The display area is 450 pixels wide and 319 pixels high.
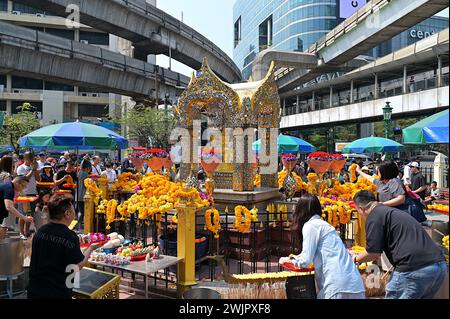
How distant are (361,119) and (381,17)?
13454 millimetres

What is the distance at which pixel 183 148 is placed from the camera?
9.16m

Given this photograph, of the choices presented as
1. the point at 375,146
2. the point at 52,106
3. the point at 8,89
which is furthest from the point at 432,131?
the point at 8,89

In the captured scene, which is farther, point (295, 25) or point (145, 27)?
point (295, 25)

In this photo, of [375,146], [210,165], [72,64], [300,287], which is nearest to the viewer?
[300,287]

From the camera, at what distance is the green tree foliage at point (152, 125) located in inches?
1011

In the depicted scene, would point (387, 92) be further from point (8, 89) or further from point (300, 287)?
point (8, 89)

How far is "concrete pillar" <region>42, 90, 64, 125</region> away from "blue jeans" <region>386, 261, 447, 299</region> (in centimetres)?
4331

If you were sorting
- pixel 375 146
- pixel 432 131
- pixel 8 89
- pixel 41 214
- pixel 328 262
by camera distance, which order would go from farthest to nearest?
pixel 8 89 < pixel 375 146 < pixel 41 214 < pixel 432 131 < pixel 328 262

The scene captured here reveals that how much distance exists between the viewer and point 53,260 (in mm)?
3248

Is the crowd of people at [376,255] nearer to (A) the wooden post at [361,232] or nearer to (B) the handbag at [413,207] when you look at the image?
(B) the handbag at [413,207]

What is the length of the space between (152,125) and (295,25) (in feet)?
136

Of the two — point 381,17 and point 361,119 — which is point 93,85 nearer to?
point 381,17

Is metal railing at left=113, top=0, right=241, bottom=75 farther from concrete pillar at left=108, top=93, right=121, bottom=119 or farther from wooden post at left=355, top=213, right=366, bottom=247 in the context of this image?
wooden post at left=355, top=213, right=366, bottom=247
